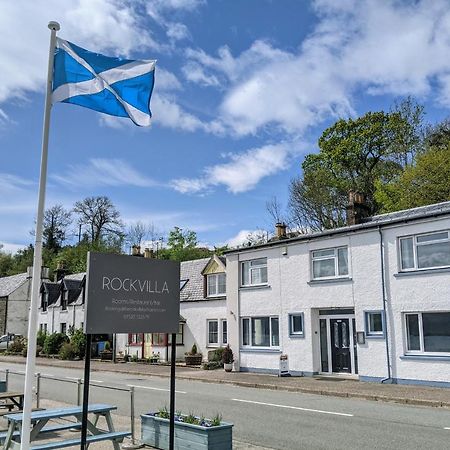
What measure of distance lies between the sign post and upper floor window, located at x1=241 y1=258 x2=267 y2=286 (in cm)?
1824

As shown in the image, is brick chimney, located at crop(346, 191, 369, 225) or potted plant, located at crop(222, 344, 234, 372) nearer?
brick chimney, located at crop(346, 191, 369, 225)

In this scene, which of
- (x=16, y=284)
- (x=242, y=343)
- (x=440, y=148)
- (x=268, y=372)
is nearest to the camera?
(x=268, y=372)

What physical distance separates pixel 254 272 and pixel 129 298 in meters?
19.5

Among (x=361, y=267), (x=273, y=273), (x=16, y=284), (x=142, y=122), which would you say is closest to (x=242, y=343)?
(x=273, y=273)

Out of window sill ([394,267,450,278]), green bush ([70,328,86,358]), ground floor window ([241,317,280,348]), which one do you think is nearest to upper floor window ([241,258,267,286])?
ground floor window ([241,317,280,348])

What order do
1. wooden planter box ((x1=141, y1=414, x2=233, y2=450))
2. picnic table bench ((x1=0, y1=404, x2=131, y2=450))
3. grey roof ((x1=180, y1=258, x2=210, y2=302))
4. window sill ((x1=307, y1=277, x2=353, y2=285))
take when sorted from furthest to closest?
1. grey roof ((x1=180, y1=258, x2=210, y2=302))
2. window sill ((x1=307, y1=277, x2=353, y2=285))
3. wooden planter box ((x1=141, y1=414, x2=233, y2=450))
4. picnic table bench ((x1=0, y1=404, x2=131, y2=450))

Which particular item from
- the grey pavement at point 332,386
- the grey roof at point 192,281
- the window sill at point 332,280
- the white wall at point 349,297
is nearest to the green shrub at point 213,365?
the grey pavement at point 332,386

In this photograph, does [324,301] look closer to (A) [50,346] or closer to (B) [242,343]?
(B) [242,343]

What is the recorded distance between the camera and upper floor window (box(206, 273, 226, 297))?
3244 centimetres

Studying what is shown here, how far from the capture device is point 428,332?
19484mm

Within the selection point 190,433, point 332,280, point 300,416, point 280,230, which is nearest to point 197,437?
point 190,433

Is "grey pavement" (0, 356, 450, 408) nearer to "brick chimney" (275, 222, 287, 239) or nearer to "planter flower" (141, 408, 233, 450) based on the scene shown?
"brick chimney" (275, 222, 287, 239)

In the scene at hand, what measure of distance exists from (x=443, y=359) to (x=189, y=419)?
498 inches

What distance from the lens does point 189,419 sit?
29.3 feet
